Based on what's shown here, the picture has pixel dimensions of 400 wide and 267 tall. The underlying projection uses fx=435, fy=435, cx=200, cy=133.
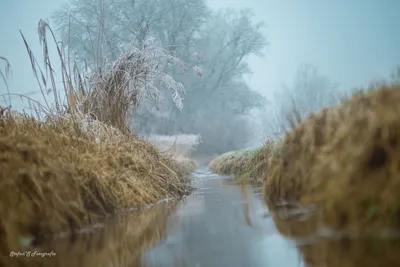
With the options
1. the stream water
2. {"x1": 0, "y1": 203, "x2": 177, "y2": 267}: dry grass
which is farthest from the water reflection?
{"x1": 0, "y1": 203, "x2": 177, "y2": 267}: dry grass

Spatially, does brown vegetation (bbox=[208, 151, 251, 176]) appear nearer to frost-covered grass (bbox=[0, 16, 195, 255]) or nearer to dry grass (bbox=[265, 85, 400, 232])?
frost-covered grass (bbox=[0, 16, 195, 255])

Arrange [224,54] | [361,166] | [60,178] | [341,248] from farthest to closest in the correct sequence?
[224,54]
[60,178]
[361,166]
[341,248]

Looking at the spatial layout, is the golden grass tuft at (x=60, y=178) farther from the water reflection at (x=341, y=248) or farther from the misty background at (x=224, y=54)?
the misty background at (x=224, y=54)

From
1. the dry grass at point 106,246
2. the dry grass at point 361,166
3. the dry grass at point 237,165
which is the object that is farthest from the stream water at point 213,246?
the dry grass at point 237,165

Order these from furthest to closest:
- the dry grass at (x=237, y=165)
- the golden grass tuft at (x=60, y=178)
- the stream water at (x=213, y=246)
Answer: the dry grass at (x=237, y=165), the golden grass tuft at (x=60, y=178), the stream water at (x=213, y=246)

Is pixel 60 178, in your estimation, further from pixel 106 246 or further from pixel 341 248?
pixel 341 248

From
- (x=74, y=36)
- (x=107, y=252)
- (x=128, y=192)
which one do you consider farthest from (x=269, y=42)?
(x=107, y=252)

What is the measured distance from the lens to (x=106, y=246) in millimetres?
1622

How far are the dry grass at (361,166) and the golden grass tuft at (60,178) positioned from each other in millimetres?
1119

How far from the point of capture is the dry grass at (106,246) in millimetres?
1340

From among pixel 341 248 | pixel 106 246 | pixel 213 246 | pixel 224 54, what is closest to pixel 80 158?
pixel 106 246

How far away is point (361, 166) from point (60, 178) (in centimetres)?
141

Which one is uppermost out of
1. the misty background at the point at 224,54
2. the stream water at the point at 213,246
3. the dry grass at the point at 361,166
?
the misty background at the point at 224,54

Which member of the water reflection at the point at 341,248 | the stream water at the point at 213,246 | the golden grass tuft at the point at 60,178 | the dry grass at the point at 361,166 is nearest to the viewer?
the water reflection at the point at 341,248
